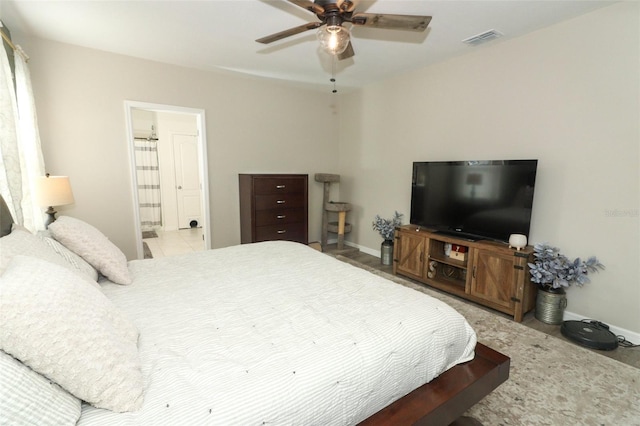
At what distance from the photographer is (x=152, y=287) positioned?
1644 mm

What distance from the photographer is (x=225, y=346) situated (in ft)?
3.55

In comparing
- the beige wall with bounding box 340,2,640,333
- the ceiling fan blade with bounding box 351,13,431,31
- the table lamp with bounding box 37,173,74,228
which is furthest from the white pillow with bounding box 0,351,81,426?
the beige wall with bounding box 340,2,640,333

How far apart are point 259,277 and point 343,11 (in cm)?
170

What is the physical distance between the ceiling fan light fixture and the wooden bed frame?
1982 mm

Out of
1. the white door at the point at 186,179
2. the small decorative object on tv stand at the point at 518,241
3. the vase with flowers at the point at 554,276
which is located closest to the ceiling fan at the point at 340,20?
the small decorative object on tv stand at the point at 518,241

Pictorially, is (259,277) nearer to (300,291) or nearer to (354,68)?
(300,291)

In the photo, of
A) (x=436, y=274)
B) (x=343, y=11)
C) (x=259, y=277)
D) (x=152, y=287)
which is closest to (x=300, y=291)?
(x=259, y=277)

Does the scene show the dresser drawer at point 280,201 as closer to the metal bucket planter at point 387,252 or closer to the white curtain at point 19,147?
the metal bucket planter at point 387,252

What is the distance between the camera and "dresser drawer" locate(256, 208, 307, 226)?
3.98m

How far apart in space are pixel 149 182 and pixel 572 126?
6820 mm

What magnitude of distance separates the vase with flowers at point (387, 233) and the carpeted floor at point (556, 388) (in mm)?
1813

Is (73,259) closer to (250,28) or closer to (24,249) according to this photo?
(24,249)

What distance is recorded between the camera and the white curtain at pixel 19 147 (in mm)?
1883

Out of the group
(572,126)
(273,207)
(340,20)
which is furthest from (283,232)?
(572,126)
